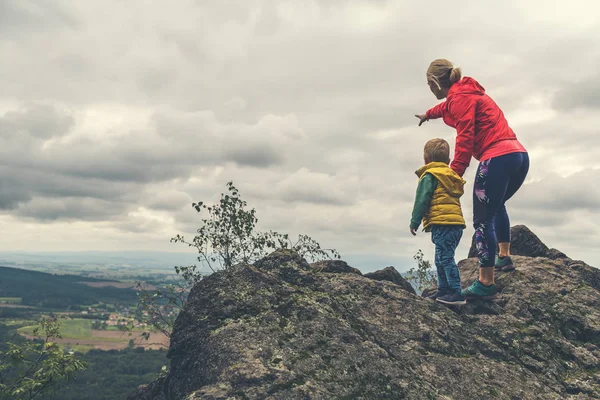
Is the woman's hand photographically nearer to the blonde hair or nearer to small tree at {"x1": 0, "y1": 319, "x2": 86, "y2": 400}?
the blonde hair

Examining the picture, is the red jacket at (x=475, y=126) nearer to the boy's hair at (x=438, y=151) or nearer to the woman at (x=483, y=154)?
the woman at (x=483, y=154)

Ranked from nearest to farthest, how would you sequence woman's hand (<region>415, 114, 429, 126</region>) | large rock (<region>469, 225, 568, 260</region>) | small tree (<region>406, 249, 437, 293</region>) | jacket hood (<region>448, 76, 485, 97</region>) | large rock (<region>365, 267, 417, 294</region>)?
1. jacket hood (<region>448, 76, 485, 97</region>)
2. woman's hand (<region>415, 114, 429, 126</region>)
3. large rock (<region>365, 267, 417, 294</region>)
4. large rock (<region>469, 225, 568, 260</region>)
5. small tree (<region>406, 249, 437, 293</region>)

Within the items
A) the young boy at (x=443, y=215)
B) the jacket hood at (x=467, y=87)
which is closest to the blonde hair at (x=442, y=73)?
the jacket hood at (x=467, y=87)

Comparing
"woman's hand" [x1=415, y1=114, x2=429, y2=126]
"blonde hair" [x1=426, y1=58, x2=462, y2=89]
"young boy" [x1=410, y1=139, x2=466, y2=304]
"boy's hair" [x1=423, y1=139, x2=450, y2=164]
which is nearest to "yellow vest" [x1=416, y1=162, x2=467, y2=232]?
"young boy" [x1=410, y1=139, x2=466, y2=304]

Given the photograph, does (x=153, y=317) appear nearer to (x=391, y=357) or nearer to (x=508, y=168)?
(x=391, y=357)

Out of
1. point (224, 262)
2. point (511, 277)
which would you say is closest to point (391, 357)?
point (511, 277)

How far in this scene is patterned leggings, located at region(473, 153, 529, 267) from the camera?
341 inches

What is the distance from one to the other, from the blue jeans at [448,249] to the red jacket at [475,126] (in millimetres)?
1246

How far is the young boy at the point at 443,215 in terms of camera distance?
859cm

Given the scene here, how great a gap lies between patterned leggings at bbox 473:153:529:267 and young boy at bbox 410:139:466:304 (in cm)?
53

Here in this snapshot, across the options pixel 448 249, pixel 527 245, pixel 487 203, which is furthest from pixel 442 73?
pixel 527 245

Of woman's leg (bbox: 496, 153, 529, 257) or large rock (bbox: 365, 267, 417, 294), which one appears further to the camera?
large rock (bbox: 365, 267, 417, 294)

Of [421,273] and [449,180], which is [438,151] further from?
[421,273]

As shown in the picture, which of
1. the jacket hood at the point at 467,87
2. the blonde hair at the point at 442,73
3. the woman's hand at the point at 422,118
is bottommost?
the woman's hand at the point at 422,118
